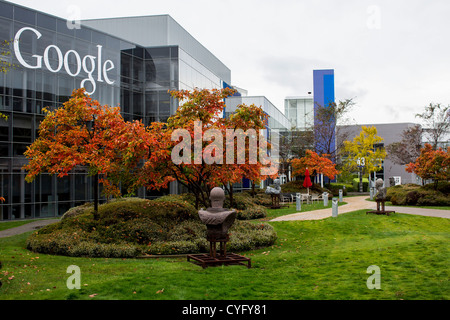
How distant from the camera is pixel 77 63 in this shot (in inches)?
1069

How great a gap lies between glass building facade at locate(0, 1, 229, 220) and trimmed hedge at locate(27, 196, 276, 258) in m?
11.2

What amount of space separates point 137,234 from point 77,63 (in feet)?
57.6

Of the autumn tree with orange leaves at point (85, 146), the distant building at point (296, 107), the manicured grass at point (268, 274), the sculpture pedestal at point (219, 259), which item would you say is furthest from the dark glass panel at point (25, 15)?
the distant building at point (296, 107)

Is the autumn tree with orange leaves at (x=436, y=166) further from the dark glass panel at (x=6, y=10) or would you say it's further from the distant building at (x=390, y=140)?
the distant building at (x=390, y=140)

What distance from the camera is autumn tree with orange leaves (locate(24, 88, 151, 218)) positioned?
13.9 m

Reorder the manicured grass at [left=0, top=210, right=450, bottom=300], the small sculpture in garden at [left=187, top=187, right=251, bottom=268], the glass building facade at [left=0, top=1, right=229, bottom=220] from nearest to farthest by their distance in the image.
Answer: the manicured grass at [left=0, top=210, right=450, bottom=300], the small sculpture in garden at [left=187, top=187, right=251, bottom=268], the glass building facade at [left=0, top=1, right=229, bottom=220]

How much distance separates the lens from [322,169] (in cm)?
3591

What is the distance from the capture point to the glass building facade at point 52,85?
23.9m

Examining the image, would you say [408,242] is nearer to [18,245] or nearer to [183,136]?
[183,136]

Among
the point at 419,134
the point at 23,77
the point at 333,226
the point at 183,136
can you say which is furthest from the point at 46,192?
the point at 419,134

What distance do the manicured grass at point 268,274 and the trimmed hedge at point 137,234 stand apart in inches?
23.8

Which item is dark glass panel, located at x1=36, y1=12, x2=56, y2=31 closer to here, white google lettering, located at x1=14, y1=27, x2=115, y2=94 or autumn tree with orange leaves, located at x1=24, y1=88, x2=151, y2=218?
white google lettering, located at x1=14, y1=27, x2=115, y2=94

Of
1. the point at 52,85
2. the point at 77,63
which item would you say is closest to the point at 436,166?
the point at 77,63

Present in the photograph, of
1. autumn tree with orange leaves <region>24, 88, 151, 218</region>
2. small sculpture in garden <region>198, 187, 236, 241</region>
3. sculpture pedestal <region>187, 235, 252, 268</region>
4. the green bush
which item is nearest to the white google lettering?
autumn tree with orange leaves <region>24, 88, 151, 218</region>
